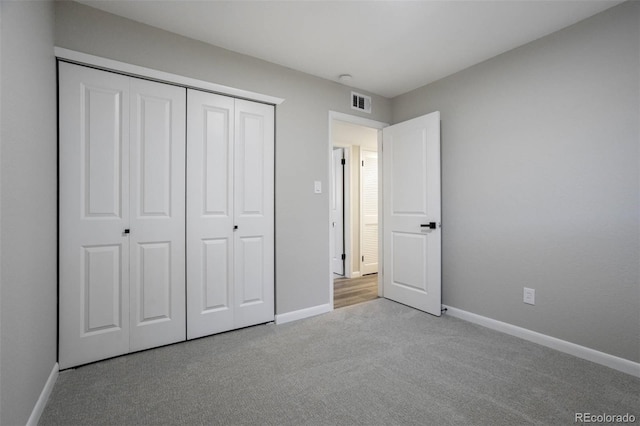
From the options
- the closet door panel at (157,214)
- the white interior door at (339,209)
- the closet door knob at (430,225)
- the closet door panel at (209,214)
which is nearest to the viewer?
the closet door panel at (157,214)

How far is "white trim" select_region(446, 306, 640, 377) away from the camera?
1962 mm

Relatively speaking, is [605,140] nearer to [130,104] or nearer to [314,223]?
[314,223]

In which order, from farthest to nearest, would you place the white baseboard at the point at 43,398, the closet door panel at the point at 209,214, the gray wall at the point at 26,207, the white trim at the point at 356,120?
the white trim at the point at 356,120 < the closet door panel at the point at 209,214 < the white baseboard at the point at 43,398 < the gray wall at the point at 26,207

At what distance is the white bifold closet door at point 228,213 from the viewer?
→ 2.43 metres

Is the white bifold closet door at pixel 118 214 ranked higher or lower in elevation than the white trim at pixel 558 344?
higher

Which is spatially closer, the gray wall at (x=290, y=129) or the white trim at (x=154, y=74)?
the white trim at (x=154, y=74)

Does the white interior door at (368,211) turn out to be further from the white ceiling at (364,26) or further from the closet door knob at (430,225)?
the white ceiling at (364,26)

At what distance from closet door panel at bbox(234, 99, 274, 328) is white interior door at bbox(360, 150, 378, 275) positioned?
2433 millimetres

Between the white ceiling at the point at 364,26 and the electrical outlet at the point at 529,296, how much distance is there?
2034 mm

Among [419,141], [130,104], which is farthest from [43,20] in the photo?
[419,141]

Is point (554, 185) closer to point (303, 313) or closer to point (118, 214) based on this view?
point (303, 313)

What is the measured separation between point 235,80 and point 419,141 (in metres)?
→ 1.92

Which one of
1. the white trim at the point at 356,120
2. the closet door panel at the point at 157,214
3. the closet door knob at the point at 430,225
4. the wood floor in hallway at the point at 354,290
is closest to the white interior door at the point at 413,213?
the closet door knob at the point at 430,225

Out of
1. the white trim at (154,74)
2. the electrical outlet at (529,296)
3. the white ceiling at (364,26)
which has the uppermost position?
the white ceiling at (364,26)
